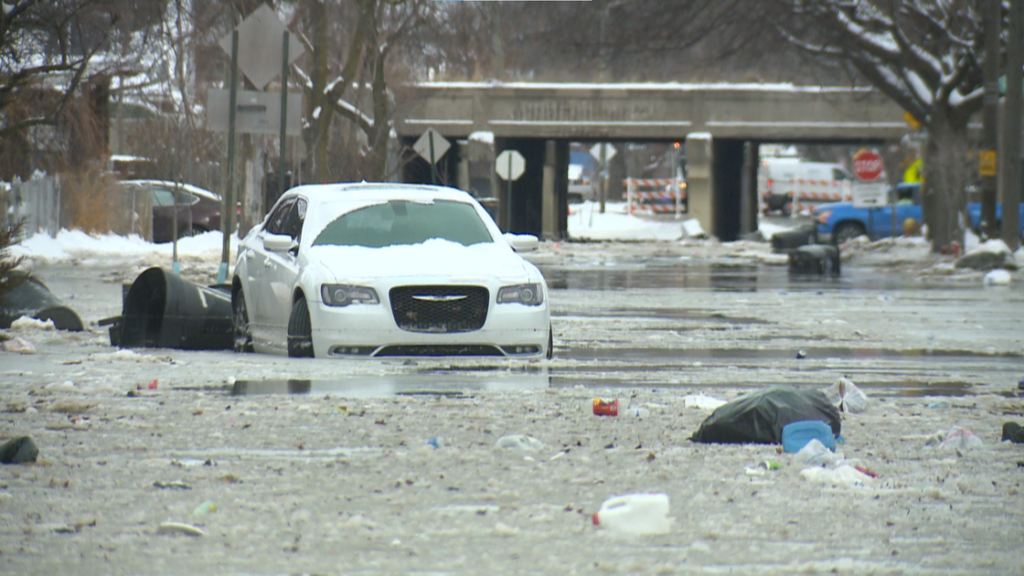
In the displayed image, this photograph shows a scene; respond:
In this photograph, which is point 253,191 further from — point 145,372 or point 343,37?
point 145,372

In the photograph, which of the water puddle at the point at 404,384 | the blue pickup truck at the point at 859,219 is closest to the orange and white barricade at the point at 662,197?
the blue pickup truck at the point at 859,219

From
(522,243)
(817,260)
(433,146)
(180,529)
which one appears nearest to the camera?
(180,529)

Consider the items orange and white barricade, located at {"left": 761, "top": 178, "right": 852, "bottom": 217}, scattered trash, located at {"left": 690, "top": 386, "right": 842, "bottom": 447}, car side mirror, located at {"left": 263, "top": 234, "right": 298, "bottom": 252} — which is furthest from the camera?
orange and white barricade, located at {"left": 761, "top": 178, "right": 852, "bottom": 217}

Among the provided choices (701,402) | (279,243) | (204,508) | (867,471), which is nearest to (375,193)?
(279,243)

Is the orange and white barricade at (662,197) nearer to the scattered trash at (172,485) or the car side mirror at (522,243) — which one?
the car side mirror at (522,243)

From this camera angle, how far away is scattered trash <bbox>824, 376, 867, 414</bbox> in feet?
27.1

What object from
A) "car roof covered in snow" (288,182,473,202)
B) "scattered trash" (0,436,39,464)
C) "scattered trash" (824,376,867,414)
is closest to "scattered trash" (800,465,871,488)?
"scattered trash" (824,376,867,414)

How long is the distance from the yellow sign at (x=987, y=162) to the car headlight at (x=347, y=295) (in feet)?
77.3

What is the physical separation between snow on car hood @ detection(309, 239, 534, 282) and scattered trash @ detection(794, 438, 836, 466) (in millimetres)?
4254

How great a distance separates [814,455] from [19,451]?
339 centimetres

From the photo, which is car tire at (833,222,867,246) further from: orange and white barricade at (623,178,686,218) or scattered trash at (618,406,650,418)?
scattered trash at (618,406,650,418)

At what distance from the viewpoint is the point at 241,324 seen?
40.7ft

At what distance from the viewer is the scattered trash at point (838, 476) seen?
603 cm

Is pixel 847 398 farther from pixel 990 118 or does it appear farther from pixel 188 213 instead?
pixel 188 213
